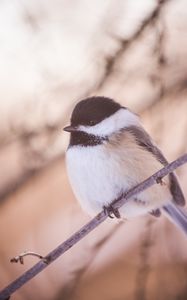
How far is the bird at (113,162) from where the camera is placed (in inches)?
52.0

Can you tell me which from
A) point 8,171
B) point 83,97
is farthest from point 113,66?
point 8,171

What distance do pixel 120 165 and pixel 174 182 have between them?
0.16 meters

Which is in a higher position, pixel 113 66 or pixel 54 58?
pixel 54 58

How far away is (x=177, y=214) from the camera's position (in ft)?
4.61

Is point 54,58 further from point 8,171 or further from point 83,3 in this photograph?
point 8,171

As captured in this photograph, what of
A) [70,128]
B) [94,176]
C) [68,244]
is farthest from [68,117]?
[68,244]

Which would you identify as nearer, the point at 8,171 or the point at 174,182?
the point at 174,182

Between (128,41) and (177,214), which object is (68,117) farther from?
(177,214)

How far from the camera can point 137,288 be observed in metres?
1.47

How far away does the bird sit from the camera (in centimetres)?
132

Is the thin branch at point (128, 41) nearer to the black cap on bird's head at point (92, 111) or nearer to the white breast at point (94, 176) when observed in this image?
the black cap on bird's head at point (92, 111)

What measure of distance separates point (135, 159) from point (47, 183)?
280 millimetres

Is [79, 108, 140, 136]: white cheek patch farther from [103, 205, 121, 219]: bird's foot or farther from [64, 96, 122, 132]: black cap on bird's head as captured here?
[103, 205, 121, 219]: bird's foot

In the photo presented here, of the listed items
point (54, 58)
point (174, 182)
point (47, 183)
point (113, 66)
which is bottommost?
point (174, 182)
